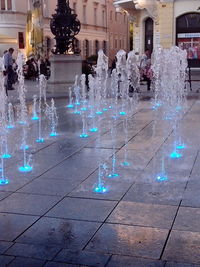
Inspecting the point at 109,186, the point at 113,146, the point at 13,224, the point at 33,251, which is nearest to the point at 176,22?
the point at 113,146

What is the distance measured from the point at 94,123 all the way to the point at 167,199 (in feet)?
17.3

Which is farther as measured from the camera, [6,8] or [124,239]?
[6,8]

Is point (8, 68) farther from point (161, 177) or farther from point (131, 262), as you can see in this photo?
point (131, 262)

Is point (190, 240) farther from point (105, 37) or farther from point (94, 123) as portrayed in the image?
point (105, 37)

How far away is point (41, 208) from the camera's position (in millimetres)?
4848

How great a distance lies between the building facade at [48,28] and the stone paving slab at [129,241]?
21862mm

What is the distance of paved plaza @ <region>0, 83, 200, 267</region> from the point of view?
378 cm

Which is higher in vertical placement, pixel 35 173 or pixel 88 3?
pixel 88 3

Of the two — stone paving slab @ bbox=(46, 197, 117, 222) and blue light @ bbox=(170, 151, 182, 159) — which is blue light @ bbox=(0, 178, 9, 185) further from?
blue light @ bbox=(170, 151, 182, 159)

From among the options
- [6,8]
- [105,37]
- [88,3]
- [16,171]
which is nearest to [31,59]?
[6,8]

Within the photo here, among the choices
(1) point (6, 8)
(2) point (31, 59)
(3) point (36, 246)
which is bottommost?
(3) point (36, 246)

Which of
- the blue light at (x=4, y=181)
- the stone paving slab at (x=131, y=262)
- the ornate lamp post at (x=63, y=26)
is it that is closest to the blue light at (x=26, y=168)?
the blue light at (x=4, y=181)

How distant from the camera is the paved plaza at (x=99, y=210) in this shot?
378 centimetres

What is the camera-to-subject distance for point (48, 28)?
39969mm
